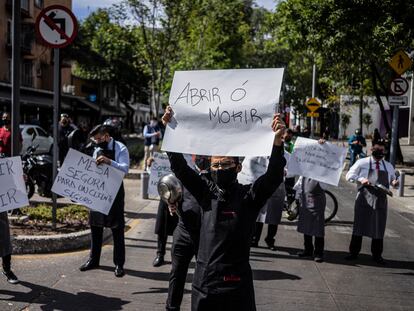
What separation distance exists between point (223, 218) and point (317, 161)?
4.93 meters

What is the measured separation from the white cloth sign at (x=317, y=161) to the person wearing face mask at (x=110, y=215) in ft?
9.06

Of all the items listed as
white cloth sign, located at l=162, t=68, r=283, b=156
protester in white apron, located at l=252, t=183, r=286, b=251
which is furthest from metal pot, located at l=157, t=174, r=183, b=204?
protester in white apron, located at l=252, t=183, r=286, b=251

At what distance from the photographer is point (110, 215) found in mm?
6633

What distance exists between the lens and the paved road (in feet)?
18.6

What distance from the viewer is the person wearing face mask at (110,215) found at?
6.55 metres

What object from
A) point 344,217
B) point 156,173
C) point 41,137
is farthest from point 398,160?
point 156,173

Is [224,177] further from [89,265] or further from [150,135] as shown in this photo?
[150,135]

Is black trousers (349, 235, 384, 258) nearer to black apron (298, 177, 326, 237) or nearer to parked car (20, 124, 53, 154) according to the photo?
black apron (298, 177, 326, 237)

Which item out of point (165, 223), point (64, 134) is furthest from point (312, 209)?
point (64, 134)

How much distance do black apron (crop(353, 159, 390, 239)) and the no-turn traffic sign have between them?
4.68 meters

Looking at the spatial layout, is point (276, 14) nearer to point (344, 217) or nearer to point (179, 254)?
point (344, 217)

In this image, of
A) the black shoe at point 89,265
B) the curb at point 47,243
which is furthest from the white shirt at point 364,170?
the curb at point 47,243

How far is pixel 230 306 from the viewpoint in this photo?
11.3 ft

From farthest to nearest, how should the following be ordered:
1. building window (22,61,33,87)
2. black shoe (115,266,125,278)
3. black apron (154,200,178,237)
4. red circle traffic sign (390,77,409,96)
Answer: building window (22,61,33,87) < red circle traffic sign (390,77,409,96) < black apron (154,200,178,237) < black shoe (115,266,125,278)
